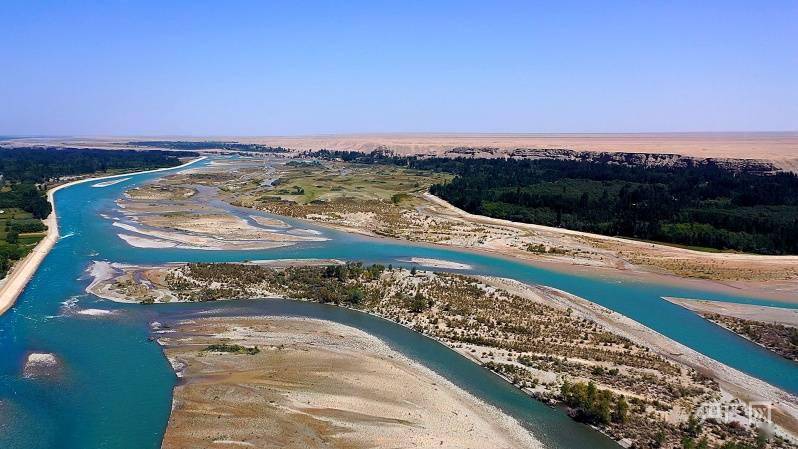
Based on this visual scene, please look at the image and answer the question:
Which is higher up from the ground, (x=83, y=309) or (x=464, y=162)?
(x=464, y=162)

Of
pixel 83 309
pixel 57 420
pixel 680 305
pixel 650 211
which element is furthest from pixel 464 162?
pixel 57 420

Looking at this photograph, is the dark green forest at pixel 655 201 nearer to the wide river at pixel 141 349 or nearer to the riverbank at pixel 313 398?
the wide river at pixel 141 349

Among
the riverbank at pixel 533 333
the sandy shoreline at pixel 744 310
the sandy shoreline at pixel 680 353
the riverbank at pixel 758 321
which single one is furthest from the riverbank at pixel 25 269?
the sandy shoreline at pixel 744 310

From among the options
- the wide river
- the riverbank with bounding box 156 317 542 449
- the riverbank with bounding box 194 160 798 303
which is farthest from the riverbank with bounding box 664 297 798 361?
the riverbank with bounding box 156 317 542 449

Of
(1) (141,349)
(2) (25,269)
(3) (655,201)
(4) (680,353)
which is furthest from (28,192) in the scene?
(3) (655,201)

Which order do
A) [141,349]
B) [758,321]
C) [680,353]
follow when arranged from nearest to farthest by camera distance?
[141,349] → [680,353] → [758,321]

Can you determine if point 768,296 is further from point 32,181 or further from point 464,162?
point 32,181

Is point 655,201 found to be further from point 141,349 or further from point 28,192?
point 28,192
